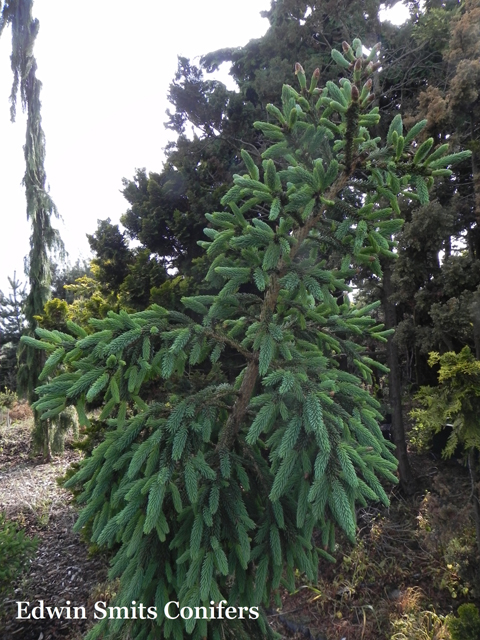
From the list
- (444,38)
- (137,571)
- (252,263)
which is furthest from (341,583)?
(444,38)

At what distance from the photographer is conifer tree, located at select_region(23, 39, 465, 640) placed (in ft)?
5.78

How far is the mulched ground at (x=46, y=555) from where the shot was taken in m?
3.99

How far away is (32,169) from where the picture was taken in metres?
7.93

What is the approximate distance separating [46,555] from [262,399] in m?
5.19

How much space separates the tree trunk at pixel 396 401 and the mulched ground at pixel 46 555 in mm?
4548

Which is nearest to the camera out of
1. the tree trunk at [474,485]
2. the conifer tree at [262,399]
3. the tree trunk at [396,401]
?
the conifer tree at [262,399]

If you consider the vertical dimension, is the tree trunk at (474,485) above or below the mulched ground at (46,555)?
above

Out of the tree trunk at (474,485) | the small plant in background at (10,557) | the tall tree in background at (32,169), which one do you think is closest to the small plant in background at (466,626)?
the tree trunk at (474,485)

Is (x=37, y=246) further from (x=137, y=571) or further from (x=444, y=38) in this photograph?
(x=444, y=38)

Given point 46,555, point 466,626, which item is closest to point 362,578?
point 466,626

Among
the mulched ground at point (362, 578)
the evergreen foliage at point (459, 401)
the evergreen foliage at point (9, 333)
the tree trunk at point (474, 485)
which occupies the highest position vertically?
the evergreen foliage at point (9, 333)

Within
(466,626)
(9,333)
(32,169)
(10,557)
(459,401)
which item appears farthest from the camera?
(9,333)

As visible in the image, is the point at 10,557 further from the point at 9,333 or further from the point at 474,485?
the point at 9,333

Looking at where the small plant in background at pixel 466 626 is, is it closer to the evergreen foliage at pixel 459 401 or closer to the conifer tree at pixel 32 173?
the evergreen foliage at pixel 459 401
